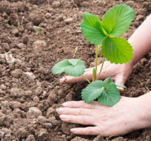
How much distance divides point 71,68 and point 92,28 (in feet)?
0.89

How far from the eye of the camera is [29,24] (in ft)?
7.72

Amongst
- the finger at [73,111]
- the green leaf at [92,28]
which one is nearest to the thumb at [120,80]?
the finger at [73,111]

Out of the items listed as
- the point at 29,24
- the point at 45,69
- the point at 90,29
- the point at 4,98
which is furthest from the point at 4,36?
the point at 90,29

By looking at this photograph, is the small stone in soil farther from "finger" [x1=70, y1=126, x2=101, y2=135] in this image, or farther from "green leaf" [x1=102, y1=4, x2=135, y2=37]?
"green leaf" [x1=102, y1=4, x2=135, y2=37]

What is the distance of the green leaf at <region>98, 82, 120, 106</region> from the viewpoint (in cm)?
168

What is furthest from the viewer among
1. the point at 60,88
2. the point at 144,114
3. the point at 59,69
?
the point at 60,88

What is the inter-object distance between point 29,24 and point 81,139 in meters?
1.16

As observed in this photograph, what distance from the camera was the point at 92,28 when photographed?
1.62m

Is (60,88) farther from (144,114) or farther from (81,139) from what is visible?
(144,114)

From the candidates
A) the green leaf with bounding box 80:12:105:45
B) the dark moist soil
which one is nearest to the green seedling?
the green leaf with bounding box 80:12:105:45

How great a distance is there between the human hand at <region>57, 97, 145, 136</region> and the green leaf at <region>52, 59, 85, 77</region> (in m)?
0.24

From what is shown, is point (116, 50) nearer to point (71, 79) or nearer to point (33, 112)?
point (71, 79)

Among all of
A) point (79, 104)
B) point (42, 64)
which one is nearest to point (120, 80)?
point (79, 104)

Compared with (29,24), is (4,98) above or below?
below
